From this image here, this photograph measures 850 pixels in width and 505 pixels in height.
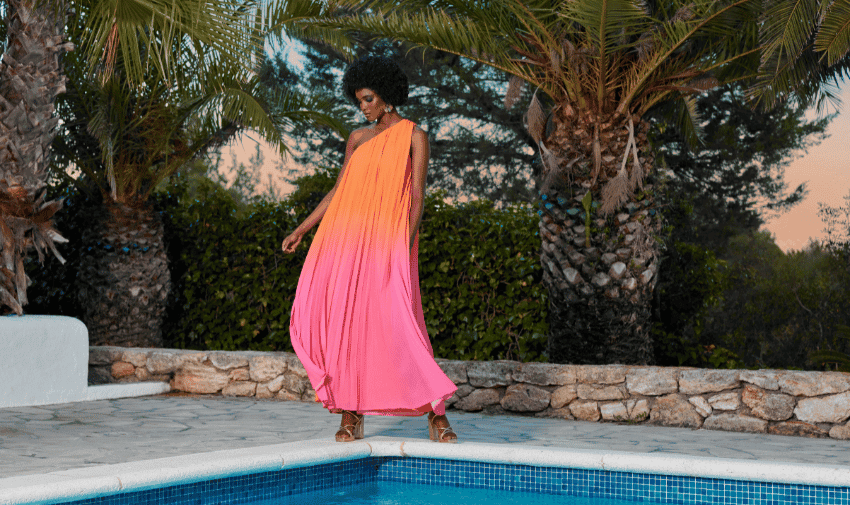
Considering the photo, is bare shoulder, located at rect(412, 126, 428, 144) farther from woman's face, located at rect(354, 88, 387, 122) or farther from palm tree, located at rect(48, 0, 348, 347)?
palm tree, located at rect(48, 0, 348, 347)

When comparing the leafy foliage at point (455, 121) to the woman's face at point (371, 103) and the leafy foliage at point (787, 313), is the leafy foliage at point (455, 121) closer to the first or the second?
the leafy foliage at point (787, 313)

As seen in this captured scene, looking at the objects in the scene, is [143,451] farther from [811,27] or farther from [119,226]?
[811,27]

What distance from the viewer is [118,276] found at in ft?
27.3

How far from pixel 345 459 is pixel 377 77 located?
2.01m

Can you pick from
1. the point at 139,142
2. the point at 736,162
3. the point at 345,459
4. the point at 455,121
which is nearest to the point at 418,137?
the point at 345,459

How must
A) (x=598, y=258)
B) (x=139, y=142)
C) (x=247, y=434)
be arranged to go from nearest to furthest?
(x=247, y=434), (x=598, y=258), (x=139, y=142)

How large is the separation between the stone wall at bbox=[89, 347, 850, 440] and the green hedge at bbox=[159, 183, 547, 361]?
3.92ft

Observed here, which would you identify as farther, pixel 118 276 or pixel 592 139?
pixel 118 276

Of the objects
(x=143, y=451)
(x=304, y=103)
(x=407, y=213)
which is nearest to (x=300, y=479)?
→ (x=143, y=451)

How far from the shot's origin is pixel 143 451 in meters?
4.02

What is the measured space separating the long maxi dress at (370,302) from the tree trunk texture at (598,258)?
9.14ft

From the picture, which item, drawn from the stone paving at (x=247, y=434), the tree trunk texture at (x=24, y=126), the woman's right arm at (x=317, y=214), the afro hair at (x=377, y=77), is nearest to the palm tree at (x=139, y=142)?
the tree trunk texture at (x=24, y=126)

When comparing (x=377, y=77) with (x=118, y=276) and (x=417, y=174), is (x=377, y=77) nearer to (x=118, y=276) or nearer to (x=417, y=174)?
(x=417, y=174)

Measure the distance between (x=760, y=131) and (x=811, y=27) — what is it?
8905mm
